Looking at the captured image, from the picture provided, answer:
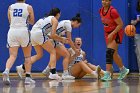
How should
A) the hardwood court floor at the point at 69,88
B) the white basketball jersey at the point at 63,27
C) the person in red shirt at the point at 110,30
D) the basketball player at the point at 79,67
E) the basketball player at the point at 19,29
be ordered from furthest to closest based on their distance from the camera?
the white basketball jersey at the point at 63,27
the basketball player at the point at 79,67
the person in red shirt at the point at 110,30
the basketball player at the point at 19,29
the hardwood court floor at the point at 69,88

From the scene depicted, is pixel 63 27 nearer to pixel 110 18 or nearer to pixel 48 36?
pixel 48 36

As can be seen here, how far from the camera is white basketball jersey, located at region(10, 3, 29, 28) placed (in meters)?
10.1

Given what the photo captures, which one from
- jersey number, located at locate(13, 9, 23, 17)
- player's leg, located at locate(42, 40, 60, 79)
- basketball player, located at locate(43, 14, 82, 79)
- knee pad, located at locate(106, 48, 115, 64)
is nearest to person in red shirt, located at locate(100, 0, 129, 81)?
knee pad, located at locate(106, 48, 115, 64)

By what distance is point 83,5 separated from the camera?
1347cm

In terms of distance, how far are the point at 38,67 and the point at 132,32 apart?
128 inches

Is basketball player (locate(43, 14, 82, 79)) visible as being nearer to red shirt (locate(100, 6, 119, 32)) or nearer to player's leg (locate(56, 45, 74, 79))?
player's leg (locate(56, 45, 74, 79))

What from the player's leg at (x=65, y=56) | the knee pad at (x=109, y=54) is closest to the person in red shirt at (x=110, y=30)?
the knee pad at (x=109, y=54)

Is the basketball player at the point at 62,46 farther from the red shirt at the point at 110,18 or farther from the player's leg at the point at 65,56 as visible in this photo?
the red shirt at the point at 110,18

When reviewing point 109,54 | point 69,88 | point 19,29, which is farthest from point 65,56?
point 69,88

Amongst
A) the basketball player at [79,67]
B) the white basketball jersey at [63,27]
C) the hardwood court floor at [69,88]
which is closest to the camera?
the hardwood court floor at [69,88]

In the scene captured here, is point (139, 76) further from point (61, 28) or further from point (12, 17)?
point (12, 17)

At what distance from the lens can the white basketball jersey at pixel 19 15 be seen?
33.1 ft

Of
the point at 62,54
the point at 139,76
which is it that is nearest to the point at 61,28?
the point at 62,54

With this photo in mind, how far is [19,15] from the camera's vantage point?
1009cm
